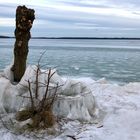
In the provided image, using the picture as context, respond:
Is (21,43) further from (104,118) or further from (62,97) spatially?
(104,118)

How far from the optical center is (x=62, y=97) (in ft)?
25.9

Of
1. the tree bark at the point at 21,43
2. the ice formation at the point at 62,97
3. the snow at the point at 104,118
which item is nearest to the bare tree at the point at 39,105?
the ice formation at the point at 62,97

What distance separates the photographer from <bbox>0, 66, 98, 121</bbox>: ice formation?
7.85 meters

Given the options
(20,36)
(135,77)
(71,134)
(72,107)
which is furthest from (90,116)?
(135,77)

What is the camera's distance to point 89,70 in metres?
19.5

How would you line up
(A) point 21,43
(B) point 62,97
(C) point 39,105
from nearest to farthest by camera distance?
(C) point 39,105, (B) point 62,97, (A) point 21,43

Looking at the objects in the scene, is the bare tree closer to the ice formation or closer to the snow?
the ice formation

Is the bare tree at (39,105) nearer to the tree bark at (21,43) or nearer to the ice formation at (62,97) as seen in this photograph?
the ice formation at (62,97)

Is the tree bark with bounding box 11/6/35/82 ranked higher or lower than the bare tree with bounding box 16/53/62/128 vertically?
higher

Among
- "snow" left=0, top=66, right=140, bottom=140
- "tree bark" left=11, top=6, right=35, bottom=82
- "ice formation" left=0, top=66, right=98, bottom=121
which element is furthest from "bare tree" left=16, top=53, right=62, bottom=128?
"tree bark" left=11, top=6, right=35, bottom=82

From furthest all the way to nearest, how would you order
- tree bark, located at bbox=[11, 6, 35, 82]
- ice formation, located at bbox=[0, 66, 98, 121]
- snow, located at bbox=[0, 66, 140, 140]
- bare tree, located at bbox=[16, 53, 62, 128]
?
1. tree bark, located at bbox=[11, 6, 35, 82]
2. ice formation, located at bbox=[0, 66, 98, 121]
3. bare tree, located at bbox=[16, 53, 62, 128]
4. snow, located at bbox=[0, 66, 140, 140]

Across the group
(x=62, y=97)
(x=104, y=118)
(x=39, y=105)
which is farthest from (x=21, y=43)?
(x=104, y=118)

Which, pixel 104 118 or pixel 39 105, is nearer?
pixel 39 105

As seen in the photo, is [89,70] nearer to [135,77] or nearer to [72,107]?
[135,77]
